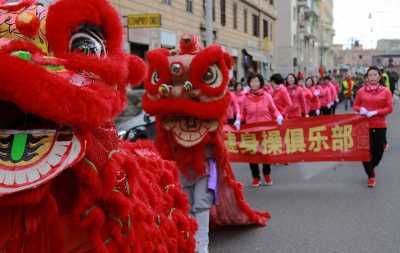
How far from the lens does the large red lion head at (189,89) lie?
4121mm

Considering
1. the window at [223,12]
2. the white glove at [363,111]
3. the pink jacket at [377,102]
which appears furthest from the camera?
the window at [223,12]

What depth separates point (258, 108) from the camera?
794 centimetres

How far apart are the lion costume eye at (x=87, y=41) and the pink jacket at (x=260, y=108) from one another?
6037 mm

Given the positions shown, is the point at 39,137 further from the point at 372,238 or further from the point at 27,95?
the point at 372,238

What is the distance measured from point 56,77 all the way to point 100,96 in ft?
0.52

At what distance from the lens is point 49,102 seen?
65.8 inches

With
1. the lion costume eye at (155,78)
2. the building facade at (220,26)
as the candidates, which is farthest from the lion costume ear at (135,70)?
the building facade at (220,26)

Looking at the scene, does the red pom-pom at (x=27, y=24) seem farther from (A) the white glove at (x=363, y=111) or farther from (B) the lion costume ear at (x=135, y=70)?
(A) the white glove at (x=363, y=111)

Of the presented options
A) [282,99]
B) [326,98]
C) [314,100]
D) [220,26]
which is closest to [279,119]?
[282,99]

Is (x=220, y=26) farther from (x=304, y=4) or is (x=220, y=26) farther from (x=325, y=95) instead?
(x=304, y=4)

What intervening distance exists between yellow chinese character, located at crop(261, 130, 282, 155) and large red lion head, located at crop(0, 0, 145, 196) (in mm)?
6013

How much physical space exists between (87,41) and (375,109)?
646 cm

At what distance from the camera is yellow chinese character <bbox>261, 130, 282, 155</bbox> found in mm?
7886

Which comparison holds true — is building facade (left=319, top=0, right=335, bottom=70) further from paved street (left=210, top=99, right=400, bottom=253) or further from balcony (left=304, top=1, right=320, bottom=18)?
paved street (left=210, top=99, right=400, bottom=253)
